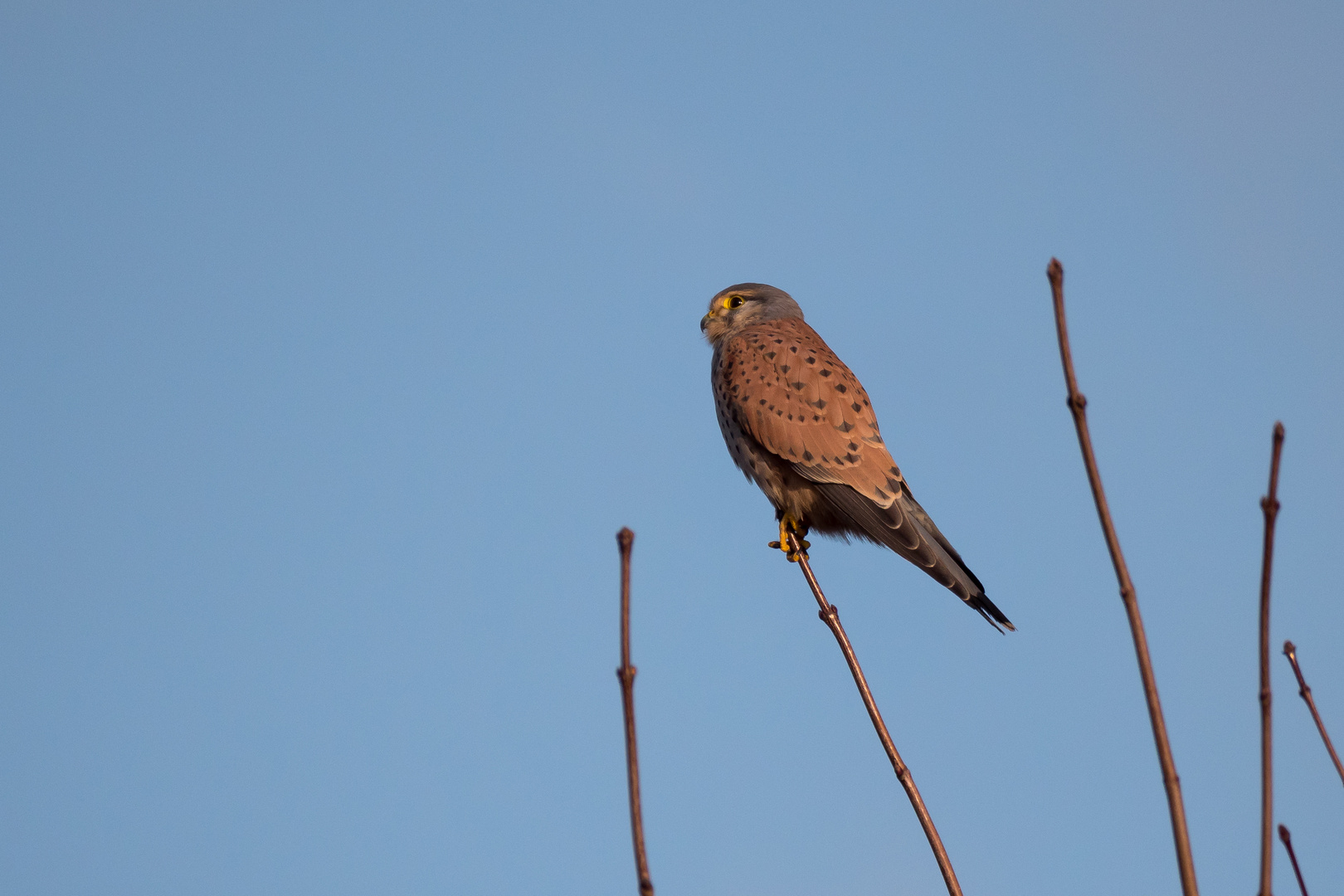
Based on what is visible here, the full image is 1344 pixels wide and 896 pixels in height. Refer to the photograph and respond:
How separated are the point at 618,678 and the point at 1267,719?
685mm

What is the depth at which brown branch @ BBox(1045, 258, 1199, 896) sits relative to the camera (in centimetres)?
117

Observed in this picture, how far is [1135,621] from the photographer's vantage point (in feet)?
3.88

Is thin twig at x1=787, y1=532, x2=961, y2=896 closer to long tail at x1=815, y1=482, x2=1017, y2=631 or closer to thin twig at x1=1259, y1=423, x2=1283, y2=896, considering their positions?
thin twig at x1=1259, y1=423, x2=1283, y2=896

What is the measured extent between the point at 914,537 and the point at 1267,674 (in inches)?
119

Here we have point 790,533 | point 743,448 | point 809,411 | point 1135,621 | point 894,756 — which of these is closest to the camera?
point 1135,621

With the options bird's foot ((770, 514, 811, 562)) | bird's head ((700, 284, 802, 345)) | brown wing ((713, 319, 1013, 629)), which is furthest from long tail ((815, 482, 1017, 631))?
bird's head ((700, 284, 802, 345))

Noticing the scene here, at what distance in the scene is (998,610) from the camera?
12.3ft

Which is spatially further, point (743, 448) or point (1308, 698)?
point (743, 448)

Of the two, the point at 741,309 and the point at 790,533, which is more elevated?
the point at 741,309

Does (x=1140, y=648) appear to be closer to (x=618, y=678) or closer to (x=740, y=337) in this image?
(x=618, y=678)

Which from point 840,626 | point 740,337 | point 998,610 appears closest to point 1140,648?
point 840,626

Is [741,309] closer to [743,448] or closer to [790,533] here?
[743,448]

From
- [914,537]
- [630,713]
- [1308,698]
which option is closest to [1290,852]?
[1308,698]

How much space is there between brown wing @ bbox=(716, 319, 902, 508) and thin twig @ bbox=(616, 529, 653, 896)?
3258mm
